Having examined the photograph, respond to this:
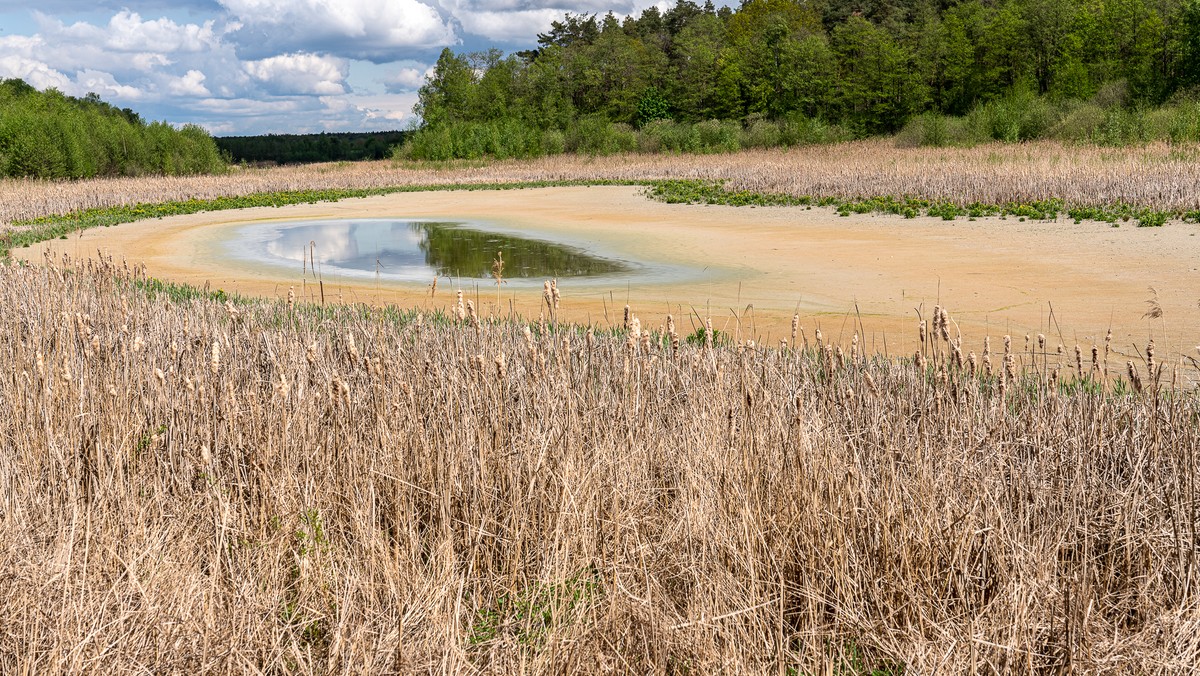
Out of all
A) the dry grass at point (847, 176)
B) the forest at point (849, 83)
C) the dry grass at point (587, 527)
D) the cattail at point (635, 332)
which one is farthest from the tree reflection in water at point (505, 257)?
the forest at point (849, 83)

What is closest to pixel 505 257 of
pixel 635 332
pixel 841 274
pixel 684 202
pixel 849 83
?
pixel 841 274

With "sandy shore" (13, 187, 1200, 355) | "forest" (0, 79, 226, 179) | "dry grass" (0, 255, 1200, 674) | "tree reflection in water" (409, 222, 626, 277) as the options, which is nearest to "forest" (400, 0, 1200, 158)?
"forest" (0, 79, 226, 179)

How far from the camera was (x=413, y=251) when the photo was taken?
18.5m

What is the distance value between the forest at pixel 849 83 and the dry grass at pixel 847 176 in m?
4.82

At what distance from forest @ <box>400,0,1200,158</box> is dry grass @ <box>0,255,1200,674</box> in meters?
38.8

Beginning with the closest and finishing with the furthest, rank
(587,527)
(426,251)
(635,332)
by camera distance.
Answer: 1. (587,527)
2. (635,332)
3. (426,251)

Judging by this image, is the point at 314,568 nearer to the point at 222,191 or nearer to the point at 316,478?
the point at 316,478

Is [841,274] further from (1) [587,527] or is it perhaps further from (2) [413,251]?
(1) [587,527]

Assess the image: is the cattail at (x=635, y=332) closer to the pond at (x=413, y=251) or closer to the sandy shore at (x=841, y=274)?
the sandy shore at (x=841, y=274)

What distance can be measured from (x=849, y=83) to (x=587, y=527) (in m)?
66.3

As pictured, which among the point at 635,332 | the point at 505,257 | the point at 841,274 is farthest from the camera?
the point at 505,257

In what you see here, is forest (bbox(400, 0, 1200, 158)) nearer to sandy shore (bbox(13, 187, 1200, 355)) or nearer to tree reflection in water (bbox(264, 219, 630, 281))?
sandy shore (bbox(13, 187, 1200, 355))

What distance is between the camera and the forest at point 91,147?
141 ft

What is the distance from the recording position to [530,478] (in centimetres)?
413
